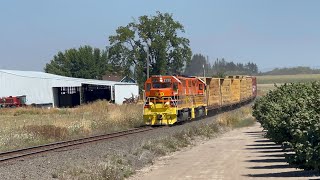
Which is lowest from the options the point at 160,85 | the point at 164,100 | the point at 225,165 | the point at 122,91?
the point at 225,165

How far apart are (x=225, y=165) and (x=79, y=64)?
128 meters

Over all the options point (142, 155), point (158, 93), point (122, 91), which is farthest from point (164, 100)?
point (122, 91)

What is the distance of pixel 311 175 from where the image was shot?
1407 centimetres

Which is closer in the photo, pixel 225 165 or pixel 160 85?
pixel 225 165

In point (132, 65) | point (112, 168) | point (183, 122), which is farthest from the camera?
point (132, 65)

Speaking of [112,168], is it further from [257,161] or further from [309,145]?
[309,145]

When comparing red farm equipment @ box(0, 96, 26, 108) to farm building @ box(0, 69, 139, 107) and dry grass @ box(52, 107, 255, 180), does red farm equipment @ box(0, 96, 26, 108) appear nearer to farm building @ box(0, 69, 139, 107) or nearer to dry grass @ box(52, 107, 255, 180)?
farm building @ box(0, 69, 139, 107)

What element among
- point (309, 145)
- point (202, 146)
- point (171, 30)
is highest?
point (171, 30)

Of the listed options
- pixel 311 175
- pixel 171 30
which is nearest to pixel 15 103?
pixel 171 30

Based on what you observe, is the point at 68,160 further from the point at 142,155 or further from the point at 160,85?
the point at 160,85

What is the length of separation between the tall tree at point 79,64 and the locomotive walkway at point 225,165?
4650 inches

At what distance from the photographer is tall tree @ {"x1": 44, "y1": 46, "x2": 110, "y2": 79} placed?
143 meters

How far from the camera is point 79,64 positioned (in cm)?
14400

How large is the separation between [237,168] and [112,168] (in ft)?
13.1
